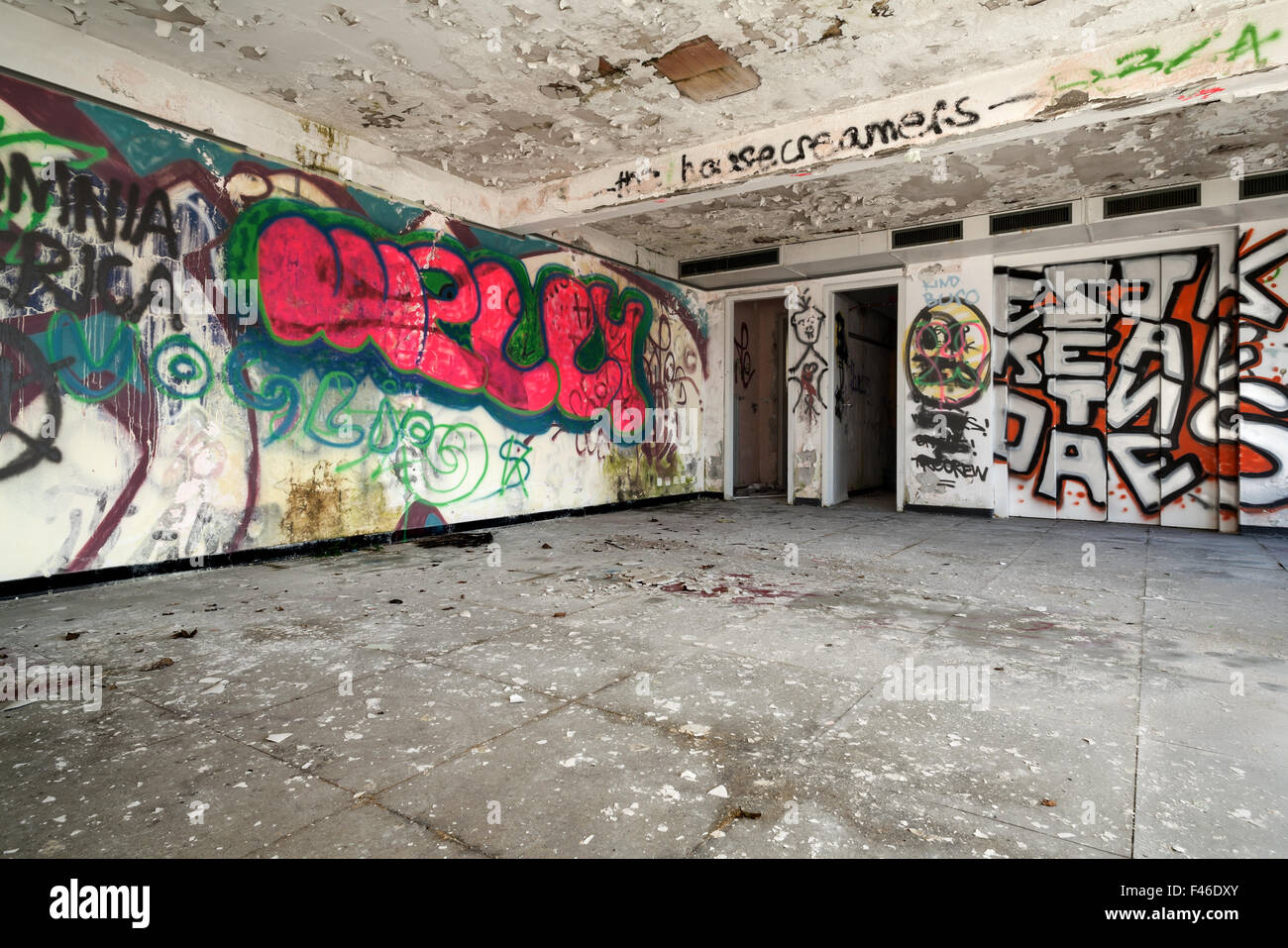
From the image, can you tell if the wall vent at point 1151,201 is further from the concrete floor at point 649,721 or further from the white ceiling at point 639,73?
the concrete floor at point 649,721

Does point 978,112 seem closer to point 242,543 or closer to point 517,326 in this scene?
point 517,326

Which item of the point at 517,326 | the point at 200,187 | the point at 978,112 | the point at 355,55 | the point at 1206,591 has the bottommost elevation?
the point at 1206,591

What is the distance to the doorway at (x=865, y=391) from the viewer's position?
9.30 metres

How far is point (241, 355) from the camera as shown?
479 cm

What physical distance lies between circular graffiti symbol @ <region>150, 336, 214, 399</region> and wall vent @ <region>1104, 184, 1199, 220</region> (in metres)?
7.86

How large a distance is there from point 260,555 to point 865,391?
8.45 meters

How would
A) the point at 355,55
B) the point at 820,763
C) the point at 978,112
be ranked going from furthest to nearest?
the point at 978,112, the point at 355,55, the point at 820,763

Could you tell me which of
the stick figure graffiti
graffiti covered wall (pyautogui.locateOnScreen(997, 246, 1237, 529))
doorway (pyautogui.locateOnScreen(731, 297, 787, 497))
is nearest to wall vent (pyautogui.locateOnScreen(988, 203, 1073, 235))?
→ graffiti covered wall (pyautogui.locateOnScreen(997, 246, 1237, 529))

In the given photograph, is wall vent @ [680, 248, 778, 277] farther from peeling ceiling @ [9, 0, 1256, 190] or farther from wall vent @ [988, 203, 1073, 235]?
peeling ceiling @ [9, 0, 1256, 190]

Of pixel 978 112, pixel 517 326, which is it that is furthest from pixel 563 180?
pixel 978 112

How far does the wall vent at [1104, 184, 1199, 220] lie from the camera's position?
246 inches

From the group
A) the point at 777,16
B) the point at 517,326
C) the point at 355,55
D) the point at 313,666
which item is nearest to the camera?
the point at 313,666
